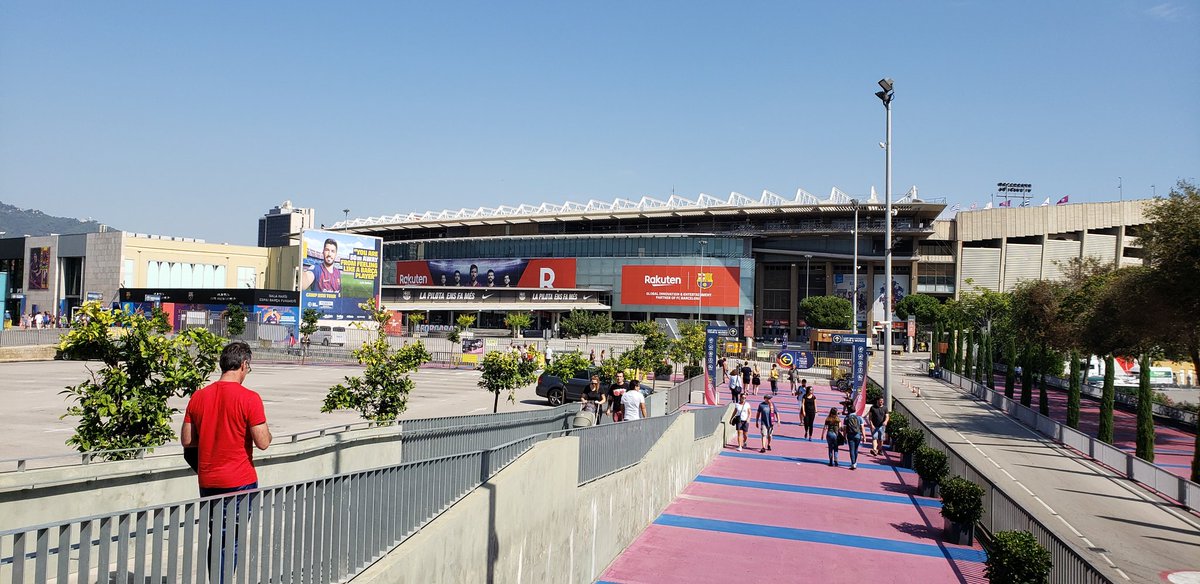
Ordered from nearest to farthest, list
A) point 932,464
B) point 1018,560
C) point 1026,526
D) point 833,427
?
point 1018,560
point 1026,526
point 932,464
point 833,427

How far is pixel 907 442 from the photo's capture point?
20.0 meters

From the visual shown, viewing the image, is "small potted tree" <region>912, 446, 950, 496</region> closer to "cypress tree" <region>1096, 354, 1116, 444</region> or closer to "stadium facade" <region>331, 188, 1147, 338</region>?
"cypress tree" <region>1096, 354, 1116, 444</region>

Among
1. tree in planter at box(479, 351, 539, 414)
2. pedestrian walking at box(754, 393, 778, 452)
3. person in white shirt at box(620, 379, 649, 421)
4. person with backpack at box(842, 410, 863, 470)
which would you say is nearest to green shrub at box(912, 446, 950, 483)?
person with backpack at box(842, 410, 863, 470)

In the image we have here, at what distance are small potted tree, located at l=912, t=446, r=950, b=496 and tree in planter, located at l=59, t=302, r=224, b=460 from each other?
13623mm

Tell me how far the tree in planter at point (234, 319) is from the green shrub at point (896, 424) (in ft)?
130

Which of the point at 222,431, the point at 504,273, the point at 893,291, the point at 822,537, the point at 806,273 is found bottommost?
the point at 822,537

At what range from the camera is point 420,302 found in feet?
299

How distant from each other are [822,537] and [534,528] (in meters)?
6.85

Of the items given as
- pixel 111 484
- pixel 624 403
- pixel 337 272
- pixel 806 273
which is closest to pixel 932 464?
pixel 624 403

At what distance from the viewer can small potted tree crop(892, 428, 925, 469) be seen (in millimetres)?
19028

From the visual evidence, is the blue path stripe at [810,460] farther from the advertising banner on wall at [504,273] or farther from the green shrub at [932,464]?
the advertising banner on wall at [504,273]

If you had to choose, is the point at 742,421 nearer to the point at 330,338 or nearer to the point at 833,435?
the point at 833,435

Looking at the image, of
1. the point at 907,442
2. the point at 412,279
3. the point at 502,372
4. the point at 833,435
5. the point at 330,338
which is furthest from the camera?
the point at 412,279

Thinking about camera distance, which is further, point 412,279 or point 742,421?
point 412,279
